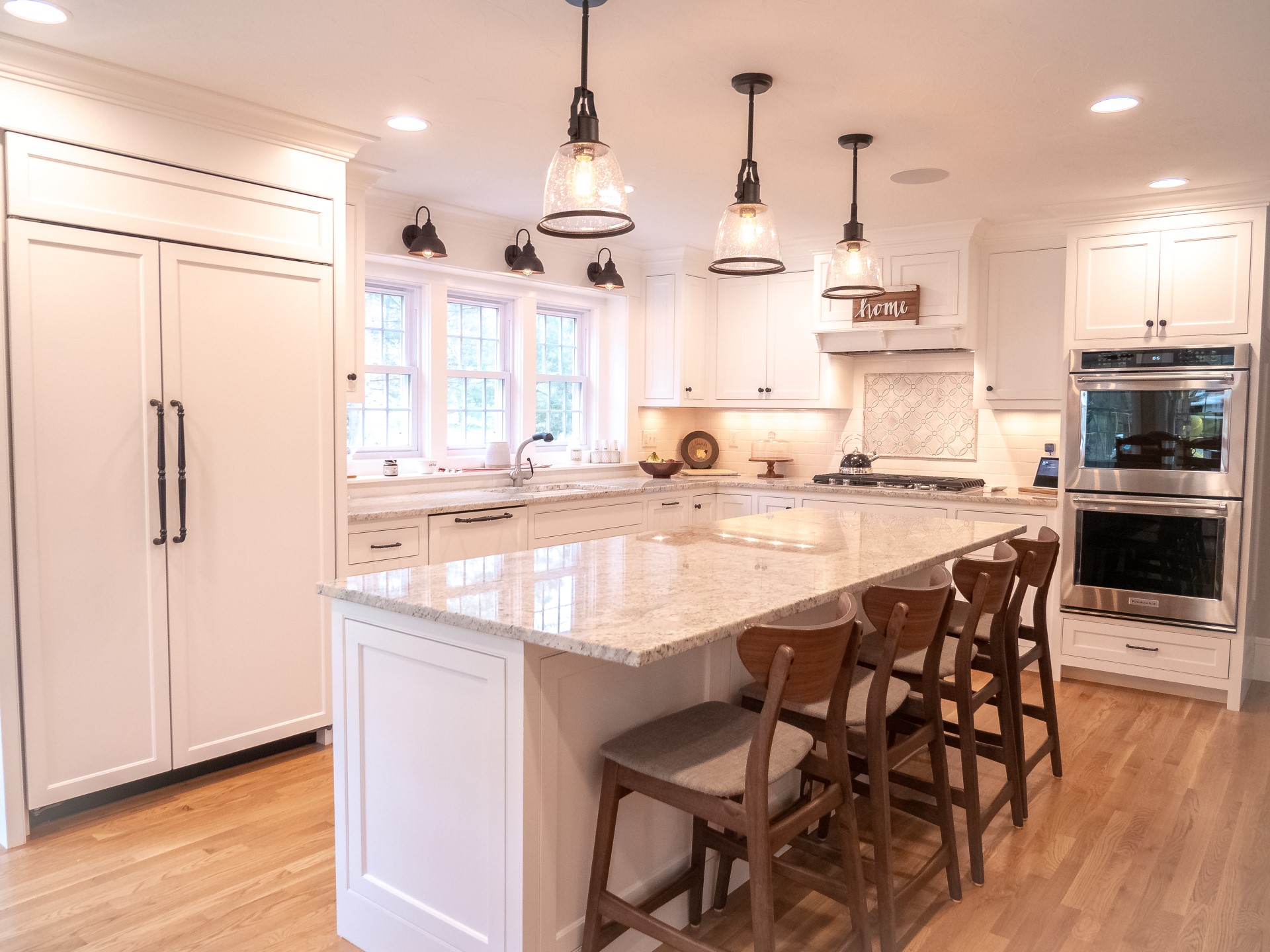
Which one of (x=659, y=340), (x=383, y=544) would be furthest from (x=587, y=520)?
(x=659, y=340)

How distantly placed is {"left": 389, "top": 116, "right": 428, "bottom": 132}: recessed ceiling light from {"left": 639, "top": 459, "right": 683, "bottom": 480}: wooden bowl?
275 cm

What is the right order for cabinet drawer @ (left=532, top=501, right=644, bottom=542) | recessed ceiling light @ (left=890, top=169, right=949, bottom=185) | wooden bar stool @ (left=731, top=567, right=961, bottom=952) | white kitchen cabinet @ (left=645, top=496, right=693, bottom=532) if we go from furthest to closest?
1. white kitchen cabinet @ (left=645, top=496, right=693, bottom=532)
2. cabinet drawer @ (left=532, top=501, right=644, bottom=542)
3. recessed ceiling light @ (left=890, top=169, right=949, bottom=185)
4. wooden bar stool @ (left=731, top=567, right=961, bottom=952)

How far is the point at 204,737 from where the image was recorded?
309cm

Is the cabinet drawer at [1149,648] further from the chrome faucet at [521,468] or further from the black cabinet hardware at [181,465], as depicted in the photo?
the black cabinet hardware at [181,465]

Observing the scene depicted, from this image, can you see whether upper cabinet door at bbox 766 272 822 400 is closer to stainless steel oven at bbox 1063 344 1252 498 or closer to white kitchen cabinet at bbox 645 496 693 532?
Answer: white kitchen cabinet at bbox 645 496 693 532

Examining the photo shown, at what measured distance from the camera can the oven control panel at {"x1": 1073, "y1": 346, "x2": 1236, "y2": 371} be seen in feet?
13.3

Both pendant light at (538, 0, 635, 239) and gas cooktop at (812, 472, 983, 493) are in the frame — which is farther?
gas cooktop at (812, 472, 983, 493)

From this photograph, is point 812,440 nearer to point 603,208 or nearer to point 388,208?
point 388,208

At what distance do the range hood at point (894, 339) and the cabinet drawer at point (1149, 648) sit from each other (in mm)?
1651

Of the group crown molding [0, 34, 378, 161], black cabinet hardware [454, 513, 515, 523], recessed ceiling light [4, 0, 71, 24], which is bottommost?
black cabinet hardware [454, 513, 515, 523]

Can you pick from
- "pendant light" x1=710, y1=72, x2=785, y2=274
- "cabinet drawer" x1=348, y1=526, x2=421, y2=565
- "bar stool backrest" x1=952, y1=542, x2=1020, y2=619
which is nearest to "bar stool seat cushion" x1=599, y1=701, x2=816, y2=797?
"bar stool backrest" x1=952, y1=542, x2=1020, y2=619

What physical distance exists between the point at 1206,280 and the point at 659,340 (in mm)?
3042

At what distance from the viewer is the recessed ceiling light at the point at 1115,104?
2.93 metres

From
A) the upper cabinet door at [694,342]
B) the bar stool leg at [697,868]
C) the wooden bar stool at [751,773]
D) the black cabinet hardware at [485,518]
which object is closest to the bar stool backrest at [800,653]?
the wooden bar stool at [751,773]
